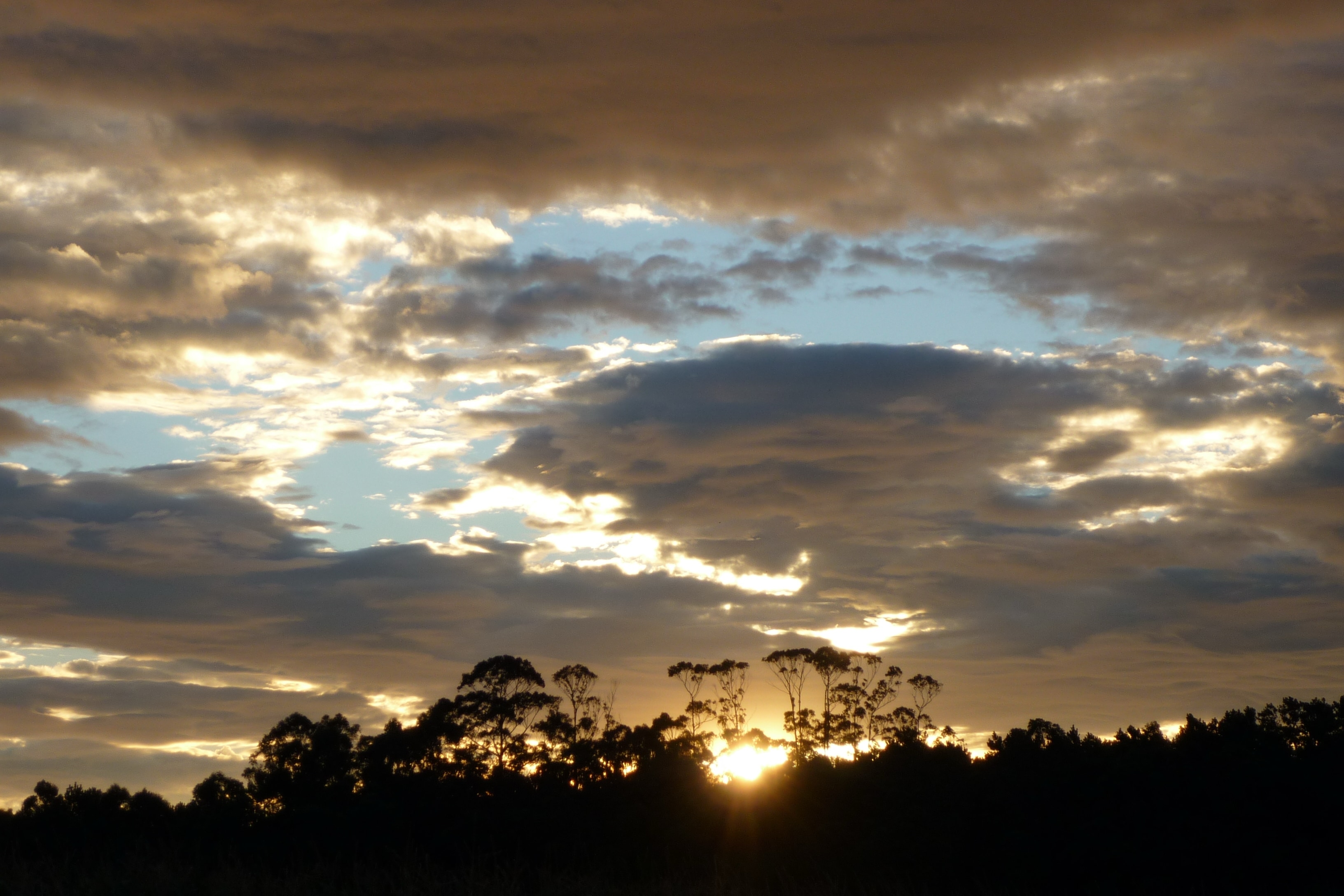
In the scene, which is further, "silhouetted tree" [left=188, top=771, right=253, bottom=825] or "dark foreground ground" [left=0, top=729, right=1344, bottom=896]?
"silhouetted tree" [left=188, top=771, right=253, bottom=825]

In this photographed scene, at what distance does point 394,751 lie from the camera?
194 ft

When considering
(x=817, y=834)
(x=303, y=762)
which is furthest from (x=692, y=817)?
(x=303, y=762)

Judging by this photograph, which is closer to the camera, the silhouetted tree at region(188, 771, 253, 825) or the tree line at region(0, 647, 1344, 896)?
the tree line at region(0, 647, 1344, 896)

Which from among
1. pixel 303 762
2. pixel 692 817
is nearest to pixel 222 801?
pixel 303 762

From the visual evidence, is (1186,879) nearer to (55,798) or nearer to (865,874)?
(865,874)

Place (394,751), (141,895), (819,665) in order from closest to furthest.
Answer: (141,895), (394,751), (819,665)

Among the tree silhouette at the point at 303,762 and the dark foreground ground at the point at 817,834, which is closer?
the dark foreground ground at the point at 817,834

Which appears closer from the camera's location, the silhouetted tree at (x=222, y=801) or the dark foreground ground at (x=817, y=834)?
the dark foreground ground at (x=817, y=834)

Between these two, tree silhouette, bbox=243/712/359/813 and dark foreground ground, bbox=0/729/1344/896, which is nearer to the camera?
dark foreground ground, bbox=0/729/1344/896

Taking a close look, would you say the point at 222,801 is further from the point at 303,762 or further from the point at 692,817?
the point at 692,817

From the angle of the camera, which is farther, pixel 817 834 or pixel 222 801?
pixel 222 801

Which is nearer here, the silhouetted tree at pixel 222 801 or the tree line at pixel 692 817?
the tree line at pixel 692 817

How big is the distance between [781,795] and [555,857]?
8.75 m

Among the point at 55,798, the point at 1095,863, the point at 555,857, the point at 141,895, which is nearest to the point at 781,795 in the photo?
the point at 555,857
